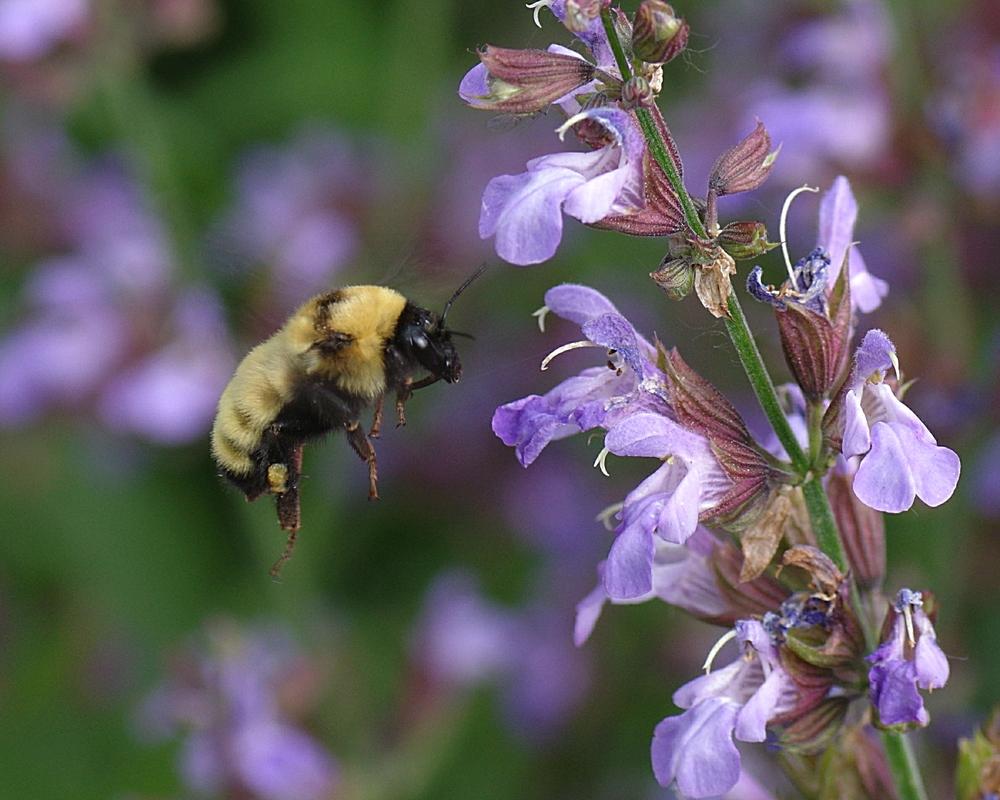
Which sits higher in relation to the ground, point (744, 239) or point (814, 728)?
point (744, 239)

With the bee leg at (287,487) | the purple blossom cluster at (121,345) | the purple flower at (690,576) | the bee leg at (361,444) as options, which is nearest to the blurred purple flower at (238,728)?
the bee leg at (287,487)

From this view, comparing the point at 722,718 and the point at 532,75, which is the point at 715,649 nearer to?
the point at 722,718

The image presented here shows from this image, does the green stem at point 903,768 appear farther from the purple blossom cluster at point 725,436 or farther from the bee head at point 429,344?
the bee head at point 429,344

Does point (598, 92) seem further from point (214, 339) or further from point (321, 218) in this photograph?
point (321, 218)

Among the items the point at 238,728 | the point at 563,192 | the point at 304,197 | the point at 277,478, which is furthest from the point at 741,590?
the point at 304,197

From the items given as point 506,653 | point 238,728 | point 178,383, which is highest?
point 178,383

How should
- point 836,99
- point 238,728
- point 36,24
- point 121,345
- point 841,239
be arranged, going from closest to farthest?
point 841,239, point 238,728, point 836,99, point 36,24, point 121,345

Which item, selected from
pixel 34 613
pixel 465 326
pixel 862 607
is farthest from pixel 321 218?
pixel 862 607
